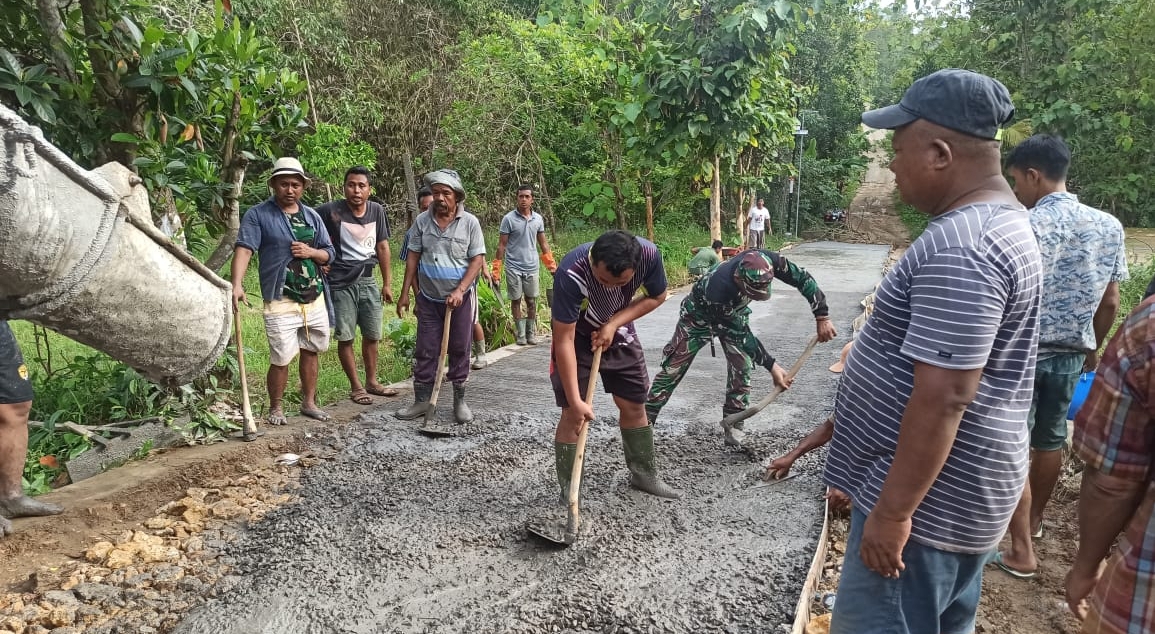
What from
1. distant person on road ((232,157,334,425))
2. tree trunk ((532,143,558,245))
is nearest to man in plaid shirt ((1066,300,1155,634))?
distant person on road ((232,157,334,425))

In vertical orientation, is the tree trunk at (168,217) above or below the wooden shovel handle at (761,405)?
above

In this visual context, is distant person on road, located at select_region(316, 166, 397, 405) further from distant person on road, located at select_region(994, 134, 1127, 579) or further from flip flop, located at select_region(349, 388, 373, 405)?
distant person on road, located at select_region(994, 134, 1127, 579)

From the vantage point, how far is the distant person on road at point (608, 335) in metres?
3.01

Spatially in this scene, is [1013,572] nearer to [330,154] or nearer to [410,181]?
[330,154]

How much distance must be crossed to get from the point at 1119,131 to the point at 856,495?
19445 millimetres

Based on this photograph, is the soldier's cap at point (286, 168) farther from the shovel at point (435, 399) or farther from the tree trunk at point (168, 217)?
the shovel at point (435, 399)

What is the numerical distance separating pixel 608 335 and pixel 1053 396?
6.18 feet

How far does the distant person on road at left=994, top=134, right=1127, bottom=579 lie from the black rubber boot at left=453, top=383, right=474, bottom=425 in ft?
10.5

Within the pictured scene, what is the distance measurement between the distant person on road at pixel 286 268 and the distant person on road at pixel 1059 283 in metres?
3.94

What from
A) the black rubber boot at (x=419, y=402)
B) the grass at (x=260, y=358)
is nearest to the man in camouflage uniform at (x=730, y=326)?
the black rubber boot at (x=419, y=402)

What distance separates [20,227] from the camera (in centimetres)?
192

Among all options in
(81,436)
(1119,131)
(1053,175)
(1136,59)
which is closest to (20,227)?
(81,436)

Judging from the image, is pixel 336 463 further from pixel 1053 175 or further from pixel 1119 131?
pixel 1119 131

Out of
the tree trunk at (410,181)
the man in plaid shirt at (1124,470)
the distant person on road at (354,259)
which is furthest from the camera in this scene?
the tree trunk at (410,181)
